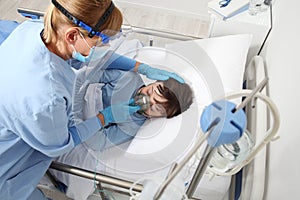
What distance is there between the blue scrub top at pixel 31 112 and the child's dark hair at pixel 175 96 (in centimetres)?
30

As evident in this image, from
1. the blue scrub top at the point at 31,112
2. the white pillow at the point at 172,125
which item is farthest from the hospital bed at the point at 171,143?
the blue scrub top at the point at 31,112

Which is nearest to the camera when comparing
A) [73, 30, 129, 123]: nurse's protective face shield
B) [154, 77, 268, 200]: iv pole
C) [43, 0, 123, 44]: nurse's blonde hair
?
[154, 77, 268, 200]: iv pole

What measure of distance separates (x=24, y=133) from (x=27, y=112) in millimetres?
100

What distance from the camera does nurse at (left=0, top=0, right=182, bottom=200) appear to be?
3.75ft

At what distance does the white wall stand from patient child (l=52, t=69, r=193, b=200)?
35cm

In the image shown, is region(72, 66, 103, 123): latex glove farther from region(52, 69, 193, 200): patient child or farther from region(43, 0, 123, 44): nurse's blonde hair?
region(43, 0, 123, 44): nurse's blonde hair

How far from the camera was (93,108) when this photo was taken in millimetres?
1391

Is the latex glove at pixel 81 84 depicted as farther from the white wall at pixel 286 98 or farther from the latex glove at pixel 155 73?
the white wall at pixel 286 98

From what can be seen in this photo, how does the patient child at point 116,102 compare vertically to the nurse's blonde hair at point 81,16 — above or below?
below

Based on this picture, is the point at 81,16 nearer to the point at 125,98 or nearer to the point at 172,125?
the point at 125,98

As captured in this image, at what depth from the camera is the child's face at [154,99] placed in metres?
1.35

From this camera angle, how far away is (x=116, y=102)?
1393 millimetres

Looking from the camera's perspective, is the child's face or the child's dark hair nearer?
the child's dark hair

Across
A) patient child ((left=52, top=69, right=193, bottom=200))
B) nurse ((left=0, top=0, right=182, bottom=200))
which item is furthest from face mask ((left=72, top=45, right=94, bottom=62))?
patient child ((left=52, top=69, right=193, bottom=200))
